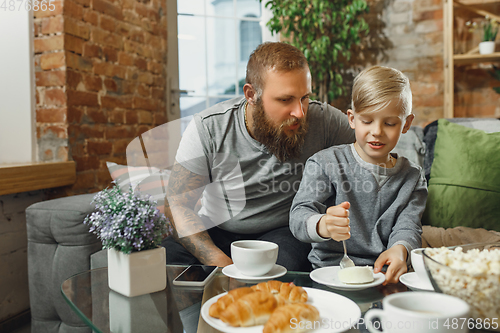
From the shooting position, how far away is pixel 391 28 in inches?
118

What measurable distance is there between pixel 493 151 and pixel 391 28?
1782 mm

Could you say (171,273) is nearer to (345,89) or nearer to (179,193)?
(179,193)

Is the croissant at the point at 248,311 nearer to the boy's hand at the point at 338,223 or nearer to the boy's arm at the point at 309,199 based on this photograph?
the boy's hand at the point at 338,223

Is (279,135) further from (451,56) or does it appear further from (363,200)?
(451,56)

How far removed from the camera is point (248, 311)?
0.61 meters

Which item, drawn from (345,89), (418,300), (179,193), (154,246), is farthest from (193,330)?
(345,89)

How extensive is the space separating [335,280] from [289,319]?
298mm

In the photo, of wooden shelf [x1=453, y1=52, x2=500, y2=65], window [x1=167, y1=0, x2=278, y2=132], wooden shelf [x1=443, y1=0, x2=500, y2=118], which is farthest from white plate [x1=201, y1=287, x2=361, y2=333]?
wooden shelf [x1=453, y1=52, x2=500, y2=65]

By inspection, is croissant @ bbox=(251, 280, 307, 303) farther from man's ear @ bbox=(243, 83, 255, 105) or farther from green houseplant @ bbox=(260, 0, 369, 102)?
green houseplant @ bbox=(260, 0, 369, 102)

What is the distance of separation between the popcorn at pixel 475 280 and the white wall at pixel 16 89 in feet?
6.24

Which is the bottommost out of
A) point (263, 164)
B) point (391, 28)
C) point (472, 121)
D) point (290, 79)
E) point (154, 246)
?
point (154, 246)

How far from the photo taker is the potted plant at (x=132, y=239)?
851 mm

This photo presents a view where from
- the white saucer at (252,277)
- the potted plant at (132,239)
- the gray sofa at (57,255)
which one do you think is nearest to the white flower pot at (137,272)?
the potted plant at (132,239)

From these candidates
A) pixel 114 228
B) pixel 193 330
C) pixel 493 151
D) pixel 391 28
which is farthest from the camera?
pixel 391 28
